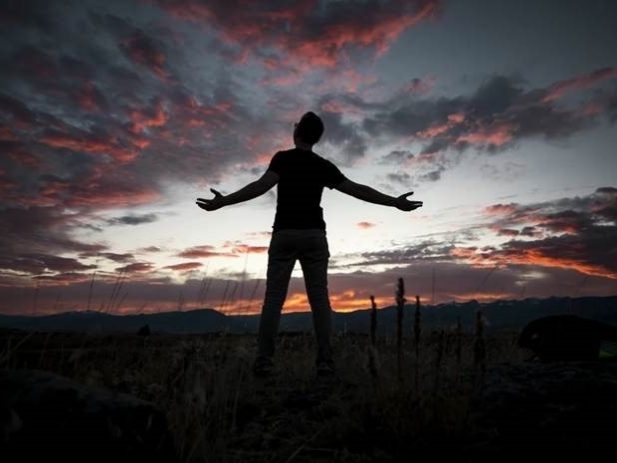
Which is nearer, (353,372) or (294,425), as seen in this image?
(294,425)

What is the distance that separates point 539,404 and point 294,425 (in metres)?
1.50

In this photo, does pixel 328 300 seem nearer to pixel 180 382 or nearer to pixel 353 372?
pixel 353 372

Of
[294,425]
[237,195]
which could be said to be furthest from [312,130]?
[294,425]

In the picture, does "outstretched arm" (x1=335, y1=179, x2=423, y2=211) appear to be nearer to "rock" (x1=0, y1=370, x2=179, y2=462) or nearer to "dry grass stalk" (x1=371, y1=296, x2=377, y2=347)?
"dry grass stalk" (x1=371, y1=296, x2=377, y2=347)

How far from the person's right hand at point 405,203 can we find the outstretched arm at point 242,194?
4.77 ft

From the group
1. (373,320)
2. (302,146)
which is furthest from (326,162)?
(373,320)

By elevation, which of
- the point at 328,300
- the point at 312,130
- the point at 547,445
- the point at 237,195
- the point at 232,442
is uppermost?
the point at 312,130

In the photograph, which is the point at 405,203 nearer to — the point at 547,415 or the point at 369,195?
the point at 369,195

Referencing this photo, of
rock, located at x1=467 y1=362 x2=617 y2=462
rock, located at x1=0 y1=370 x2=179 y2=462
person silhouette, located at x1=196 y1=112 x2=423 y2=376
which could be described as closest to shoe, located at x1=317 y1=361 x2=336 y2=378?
person silhouette, located at x1=196 y1=112 x2=423 y2=376

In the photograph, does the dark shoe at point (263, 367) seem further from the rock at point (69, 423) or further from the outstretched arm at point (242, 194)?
the rock at point (69, 423)

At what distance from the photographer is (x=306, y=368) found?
5309mm

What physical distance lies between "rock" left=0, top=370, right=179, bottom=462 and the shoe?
2.74 m

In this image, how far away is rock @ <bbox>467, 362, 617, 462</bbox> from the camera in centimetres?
228

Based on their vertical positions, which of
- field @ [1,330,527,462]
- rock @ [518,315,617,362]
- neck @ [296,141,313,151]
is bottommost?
field @ [1,330,527,462]
